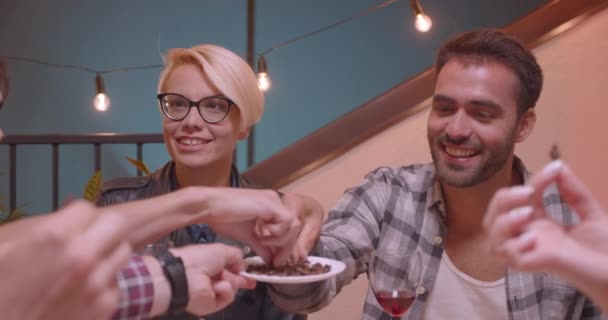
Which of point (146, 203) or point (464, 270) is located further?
point (464, 270)

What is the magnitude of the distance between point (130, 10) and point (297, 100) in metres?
1.43

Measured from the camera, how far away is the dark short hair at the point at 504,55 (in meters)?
1.77

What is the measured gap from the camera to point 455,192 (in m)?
1.86

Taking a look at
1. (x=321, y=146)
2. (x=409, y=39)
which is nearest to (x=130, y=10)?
(x=409, y=39)

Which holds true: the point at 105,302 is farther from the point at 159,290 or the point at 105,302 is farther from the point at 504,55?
the point at 504,55

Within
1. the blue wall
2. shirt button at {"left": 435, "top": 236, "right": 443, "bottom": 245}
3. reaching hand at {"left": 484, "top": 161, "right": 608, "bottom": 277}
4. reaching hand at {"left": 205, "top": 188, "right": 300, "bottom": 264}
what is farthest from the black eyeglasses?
the blue wall

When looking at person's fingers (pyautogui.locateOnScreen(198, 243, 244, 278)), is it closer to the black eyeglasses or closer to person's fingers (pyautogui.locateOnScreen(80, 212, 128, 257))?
person's fingers (pyautogui.locateOnScreen(80, 212, 128, 257))

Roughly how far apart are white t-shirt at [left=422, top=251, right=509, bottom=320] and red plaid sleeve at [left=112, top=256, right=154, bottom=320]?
42.6 inches

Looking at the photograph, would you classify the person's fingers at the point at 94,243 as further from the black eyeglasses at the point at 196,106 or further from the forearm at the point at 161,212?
the black eyeglasses at the point at 196,106

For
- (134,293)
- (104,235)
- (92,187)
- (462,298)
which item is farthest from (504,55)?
(92,187)

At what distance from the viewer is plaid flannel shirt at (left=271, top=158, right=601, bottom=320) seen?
5.34 feet

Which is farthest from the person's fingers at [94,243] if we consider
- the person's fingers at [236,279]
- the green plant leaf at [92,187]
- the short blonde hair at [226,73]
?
the green plant leaf at [92,187]

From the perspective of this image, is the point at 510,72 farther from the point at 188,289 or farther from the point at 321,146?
the point at 188,289

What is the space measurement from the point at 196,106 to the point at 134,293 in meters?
1.12
